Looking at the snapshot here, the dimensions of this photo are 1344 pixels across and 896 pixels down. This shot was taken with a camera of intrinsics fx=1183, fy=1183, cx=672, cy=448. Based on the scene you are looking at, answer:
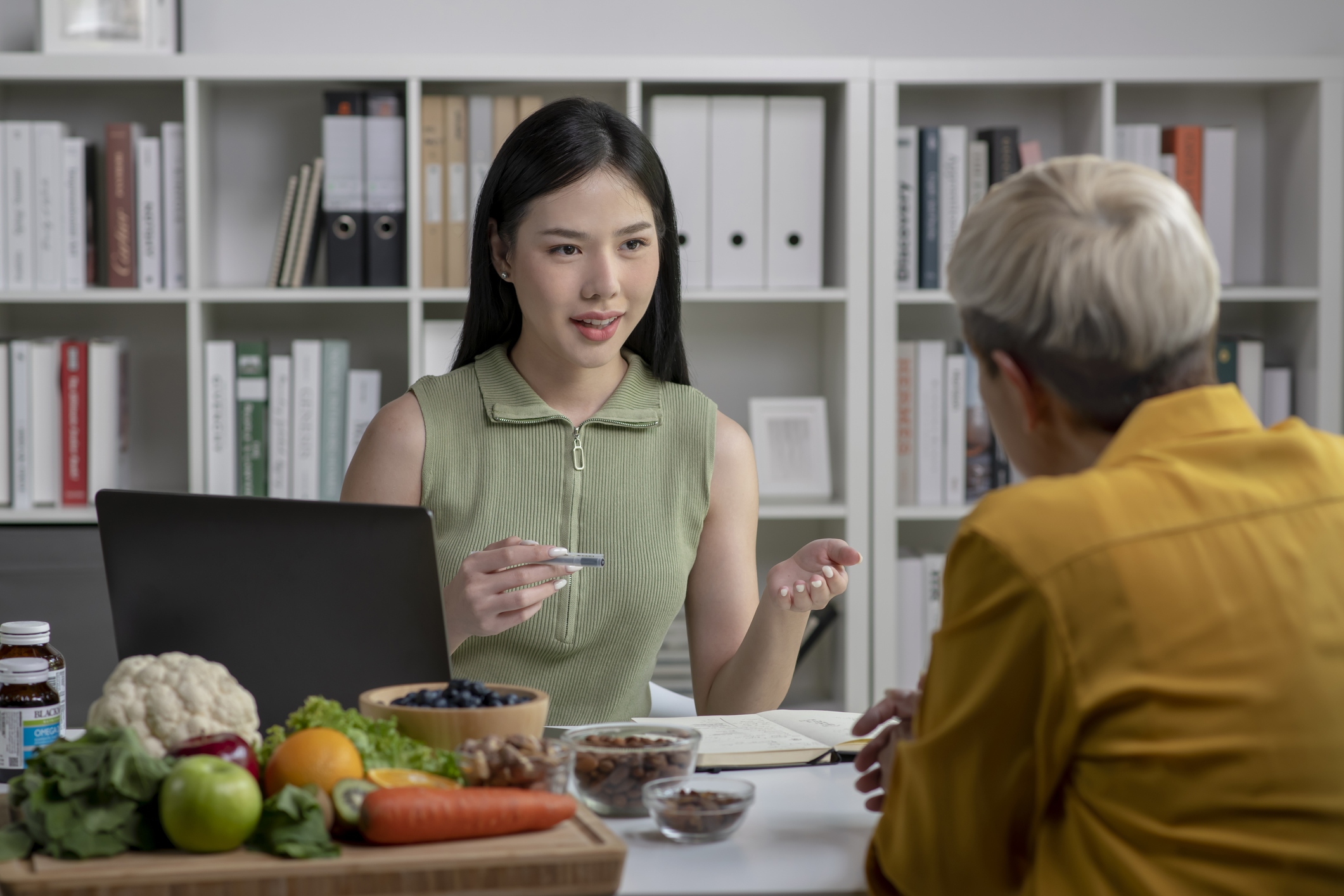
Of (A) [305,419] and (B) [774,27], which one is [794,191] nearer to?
(B) [774,27]

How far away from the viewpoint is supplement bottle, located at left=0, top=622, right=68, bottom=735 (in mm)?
1140

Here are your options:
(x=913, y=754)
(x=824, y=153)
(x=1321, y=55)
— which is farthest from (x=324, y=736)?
(x=1321, y=55)

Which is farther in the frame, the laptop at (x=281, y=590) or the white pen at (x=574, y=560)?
the white pen at (x=574, y=560)

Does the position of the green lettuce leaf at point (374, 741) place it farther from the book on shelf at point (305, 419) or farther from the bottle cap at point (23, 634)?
the book on shelf at point (305, 419)

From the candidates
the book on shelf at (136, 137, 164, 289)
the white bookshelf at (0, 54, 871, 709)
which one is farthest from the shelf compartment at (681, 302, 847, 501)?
the book on shelf at (136, 137, 164, 289)

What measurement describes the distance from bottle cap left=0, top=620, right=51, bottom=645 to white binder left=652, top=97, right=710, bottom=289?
160cm

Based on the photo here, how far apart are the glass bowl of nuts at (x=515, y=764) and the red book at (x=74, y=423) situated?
181 centimetres

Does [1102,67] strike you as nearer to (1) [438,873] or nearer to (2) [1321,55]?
(2) [1321,55]

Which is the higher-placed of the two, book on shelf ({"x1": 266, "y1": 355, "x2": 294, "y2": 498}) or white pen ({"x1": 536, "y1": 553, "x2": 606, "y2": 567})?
book on shelf ({"x1": 266, "y1": 355, "x2": 294, "y2": 498})

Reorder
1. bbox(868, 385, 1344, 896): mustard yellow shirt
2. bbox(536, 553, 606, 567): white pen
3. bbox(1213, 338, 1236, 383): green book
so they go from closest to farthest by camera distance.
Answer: bbox(868, 385, 1344, 896): mustard yellow shirt
bbox(536, 553, 606, 567): white pen
bbox(1213, 338, 1236, 383): green book

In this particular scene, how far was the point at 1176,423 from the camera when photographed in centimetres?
84

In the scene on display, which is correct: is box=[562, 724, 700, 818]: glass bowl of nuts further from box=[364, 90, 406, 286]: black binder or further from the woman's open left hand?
box=[364, 90, 406, 286]: black binder

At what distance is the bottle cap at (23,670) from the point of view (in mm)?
1142

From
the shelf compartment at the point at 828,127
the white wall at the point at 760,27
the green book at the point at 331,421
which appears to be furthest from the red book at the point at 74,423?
the shelf compartment at the point at 828,127
